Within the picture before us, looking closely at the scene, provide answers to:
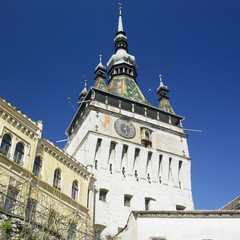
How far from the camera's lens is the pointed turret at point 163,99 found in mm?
38744

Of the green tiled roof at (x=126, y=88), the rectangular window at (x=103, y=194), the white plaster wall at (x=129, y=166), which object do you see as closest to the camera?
the rectangular window at (x=103, y=194)

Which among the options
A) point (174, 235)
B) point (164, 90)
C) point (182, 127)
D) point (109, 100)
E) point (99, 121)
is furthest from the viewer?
point (164, 90)

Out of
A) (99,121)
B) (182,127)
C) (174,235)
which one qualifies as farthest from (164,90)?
(174,235)

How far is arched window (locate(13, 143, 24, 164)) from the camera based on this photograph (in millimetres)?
18553

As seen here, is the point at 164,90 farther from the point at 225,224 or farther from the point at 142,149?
the point at 225,224

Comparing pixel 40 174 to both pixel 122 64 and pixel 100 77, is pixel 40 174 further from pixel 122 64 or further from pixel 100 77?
pixel 122 64

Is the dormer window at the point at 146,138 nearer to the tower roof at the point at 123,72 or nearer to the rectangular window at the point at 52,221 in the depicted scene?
the tower roof at the point at 123,72

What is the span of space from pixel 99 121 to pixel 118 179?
5790 millimetres

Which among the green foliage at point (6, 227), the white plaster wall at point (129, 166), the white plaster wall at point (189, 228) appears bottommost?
the green foliage at point (6, 227)

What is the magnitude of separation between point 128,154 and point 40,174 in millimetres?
12100

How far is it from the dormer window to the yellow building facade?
Answer: 946cm

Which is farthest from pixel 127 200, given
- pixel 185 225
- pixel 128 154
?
pixel 185 225

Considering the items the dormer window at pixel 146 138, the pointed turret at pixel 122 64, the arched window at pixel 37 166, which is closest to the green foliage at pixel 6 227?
the arched window at pixel 37 166

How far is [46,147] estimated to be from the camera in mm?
21234
